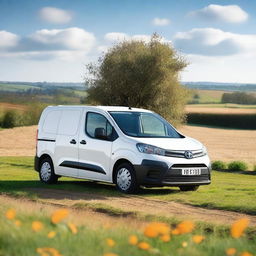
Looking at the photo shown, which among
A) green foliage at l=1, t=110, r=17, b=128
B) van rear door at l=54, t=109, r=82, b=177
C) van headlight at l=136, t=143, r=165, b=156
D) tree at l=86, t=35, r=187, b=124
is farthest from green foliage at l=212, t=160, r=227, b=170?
green foliage at l=1, t=110, r=17, b=128

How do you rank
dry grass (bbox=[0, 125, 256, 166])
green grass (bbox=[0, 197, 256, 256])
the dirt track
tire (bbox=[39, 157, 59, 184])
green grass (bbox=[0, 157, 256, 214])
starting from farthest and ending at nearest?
dry grass (bbox=[0, 125, 256, 166]) → tire (bbox=[39, 157, 59, 184]) → green grass (bbox=[0, 157, 256, 214]) → the dirt track → green grass (bbox=[0, 197, 256, 256])

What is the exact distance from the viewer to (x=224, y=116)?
284 feet

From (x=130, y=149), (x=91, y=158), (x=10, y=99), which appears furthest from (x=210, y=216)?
(x=10, y=99)

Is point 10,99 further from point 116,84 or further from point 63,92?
point 116,84

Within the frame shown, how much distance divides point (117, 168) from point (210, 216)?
361cm

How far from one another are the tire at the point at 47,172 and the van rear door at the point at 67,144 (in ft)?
0.75

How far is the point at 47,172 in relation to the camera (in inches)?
652

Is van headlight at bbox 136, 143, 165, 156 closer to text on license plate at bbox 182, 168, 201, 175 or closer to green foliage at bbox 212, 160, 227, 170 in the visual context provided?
text on license plate at bbox 182, 168, 201, 175

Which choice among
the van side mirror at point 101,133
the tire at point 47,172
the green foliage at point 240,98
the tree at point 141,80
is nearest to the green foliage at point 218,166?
the tree at point 141,80

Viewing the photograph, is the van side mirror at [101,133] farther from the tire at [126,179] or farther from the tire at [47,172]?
the tire at [47,172]

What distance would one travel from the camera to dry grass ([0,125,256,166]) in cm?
4428

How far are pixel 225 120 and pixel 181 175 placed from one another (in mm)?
72206

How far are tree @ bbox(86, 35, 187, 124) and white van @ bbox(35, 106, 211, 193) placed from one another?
20959 millimetres

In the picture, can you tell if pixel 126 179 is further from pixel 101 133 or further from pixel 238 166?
pixel 238 166
